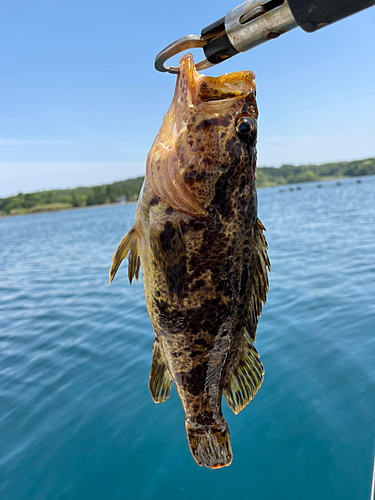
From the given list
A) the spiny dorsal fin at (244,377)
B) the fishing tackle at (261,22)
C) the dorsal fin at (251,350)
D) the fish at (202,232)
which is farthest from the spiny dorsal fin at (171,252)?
the fishing tackle at (261,22)

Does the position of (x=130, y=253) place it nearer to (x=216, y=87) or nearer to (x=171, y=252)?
(x=171, y=252)

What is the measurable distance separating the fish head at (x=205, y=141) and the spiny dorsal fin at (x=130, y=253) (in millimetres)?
458

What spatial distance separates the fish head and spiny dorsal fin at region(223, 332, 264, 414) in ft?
4.41

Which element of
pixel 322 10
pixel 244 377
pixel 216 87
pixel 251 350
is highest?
pixel 216 87

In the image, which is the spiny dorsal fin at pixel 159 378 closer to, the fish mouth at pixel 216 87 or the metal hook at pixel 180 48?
the fish mouth at pixel 216 87

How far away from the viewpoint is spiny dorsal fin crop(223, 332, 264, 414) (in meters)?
2.95

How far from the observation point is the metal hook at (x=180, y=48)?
183 cm

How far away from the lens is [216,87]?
8.50 feet

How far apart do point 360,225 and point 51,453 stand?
73.1 ft

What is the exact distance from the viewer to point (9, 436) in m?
5.81

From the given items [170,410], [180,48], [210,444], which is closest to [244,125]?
[180,48]

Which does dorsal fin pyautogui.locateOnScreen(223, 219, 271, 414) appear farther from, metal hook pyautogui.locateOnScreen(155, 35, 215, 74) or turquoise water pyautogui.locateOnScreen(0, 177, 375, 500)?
turquoise water pyautogui.locateOnScreen(0, 177, 375, 500)

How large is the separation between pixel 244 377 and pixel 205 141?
2.06 metres

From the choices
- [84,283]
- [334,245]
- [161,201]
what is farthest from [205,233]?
[334,245]
